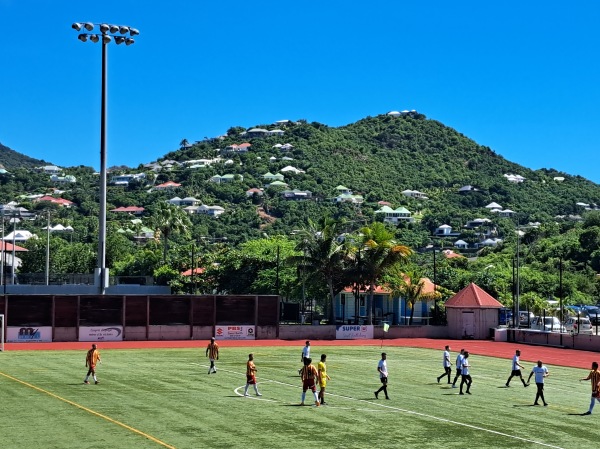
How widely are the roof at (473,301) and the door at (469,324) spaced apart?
799 mm

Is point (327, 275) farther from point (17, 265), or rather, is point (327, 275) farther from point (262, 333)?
point (17, 265)

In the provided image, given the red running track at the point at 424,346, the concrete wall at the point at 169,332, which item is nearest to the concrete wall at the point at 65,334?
the red running track at the point at 424,346

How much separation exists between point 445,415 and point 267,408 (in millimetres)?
6564

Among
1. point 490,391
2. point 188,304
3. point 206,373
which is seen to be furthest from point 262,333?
point 490,391

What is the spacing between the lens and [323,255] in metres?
86.9

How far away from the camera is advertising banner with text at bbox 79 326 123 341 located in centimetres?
6962

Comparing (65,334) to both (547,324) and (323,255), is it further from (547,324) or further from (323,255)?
(547,324)

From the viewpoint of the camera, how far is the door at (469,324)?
82875 millimetres

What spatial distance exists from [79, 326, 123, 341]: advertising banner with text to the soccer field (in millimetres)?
15623

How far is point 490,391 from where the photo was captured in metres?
43.2

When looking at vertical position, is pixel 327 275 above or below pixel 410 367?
above

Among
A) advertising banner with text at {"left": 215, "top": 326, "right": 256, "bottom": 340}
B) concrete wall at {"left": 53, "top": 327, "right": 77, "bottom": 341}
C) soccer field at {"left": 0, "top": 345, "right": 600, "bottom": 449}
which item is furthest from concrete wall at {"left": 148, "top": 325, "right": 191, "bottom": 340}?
soccer field at {"left": 0, "top": 345, "right": 600, "bottom": 449}

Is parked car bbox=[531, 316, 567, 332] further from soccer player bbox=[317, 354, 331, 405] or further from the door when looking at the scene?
soccer player bbox=[317, 354, 331, 405]

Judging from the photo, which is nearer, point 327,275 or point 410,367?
point 410,367
